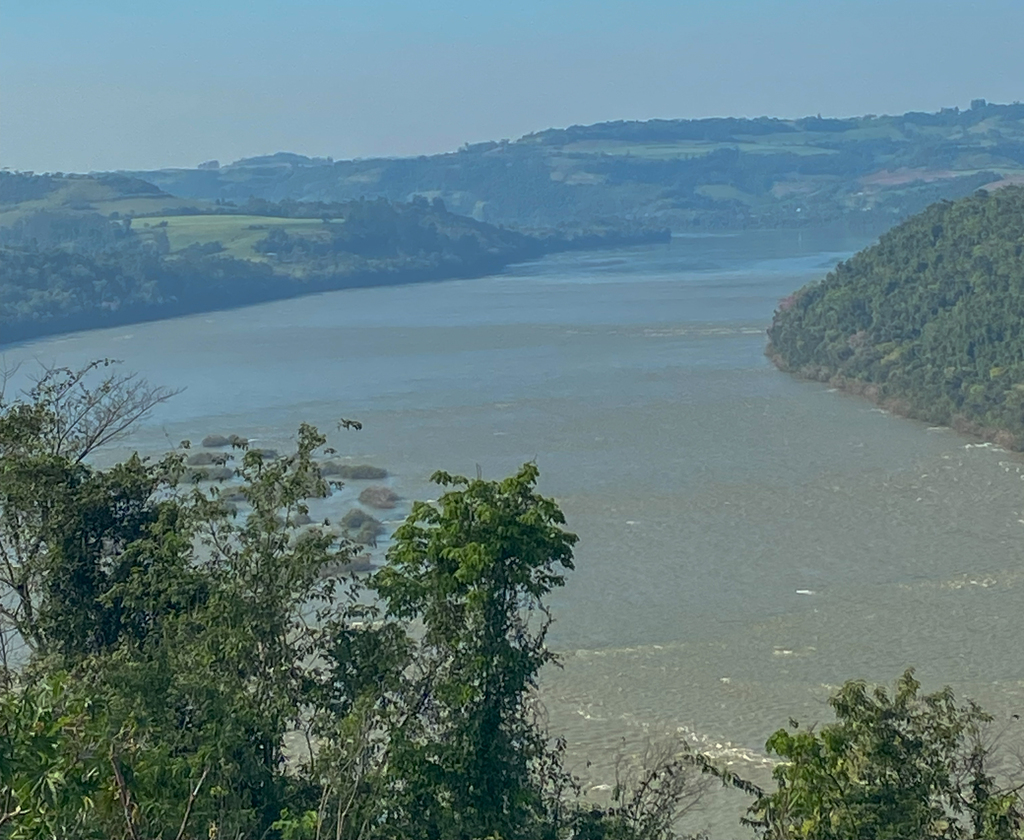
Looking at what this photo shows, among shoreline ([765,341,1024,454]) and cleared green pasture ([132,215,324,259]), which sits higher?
cleared green pasture ([132,215,324,259])

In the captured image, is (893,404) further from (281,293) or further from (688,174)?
(688,174)

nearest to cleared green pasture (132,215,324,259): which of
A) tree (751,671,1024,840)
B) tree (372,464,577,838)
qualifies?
tree (372,464,577,838)

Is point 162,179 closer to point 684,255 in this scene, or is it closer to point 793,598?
point 684,255

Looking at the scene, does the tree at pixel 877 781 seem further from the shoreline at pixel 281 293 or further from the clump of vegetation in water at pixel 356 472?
the shoreline at pixel 281 293

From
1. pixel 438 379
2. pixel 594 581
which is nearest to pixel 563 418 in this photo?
pixel 438 379

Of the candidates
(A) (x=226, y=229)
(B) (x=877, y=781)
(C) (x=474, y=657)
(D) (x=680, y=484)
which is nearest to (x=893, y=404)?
(D) (x=680, y=484)

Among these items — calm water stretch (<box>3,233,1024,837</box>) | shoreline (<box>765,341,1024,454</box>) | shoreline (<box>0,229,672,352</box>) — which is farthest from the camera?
shoreline (<box>0,229,672,352</box>)

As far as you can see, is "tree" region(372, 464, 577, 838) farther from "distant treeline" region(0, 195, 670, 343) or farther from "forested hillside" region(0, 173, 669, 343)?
"forested hillside" region(0, 173, 669, 343)
